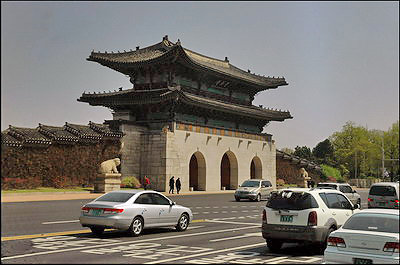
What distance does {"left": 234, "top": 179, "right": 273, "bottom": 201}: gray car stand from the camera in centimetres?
3397

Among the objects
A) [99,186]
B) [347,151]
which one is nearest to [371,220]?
[99,186]

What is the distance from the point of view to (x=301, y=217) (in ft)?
37.5

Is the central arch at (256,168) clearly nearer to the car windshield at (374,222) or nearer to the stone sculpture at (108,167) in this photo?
the stone sculpture at (108,167)

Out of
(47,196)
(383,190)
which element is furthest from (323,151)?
(383,190)

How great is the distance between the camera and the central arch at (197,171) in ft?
159

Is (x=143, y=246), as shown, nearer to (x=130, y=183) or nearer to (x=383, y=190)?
(x=383, y=190)

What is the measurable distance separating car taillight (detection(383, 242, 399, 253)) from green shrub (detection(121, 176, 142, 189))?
34.2m

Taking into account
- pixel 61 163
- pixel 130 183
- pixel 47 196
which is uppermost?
pixel 61 163

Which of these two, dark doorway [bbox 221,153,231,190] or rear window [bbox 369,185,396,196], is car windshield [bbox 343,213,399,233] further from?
dark doorway [bbox 221,153,231,190]

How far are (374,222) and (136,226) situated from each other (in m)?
7.89

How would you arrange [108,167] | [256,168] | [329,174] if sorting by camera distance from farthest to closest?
[329,174], [256,168], [108,167]

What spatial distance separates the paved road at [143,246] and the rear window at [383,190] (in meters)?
8.37

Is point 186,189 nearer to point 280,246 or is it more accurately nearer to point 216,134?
point 216,134

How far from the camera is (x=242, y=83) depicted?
184ft
